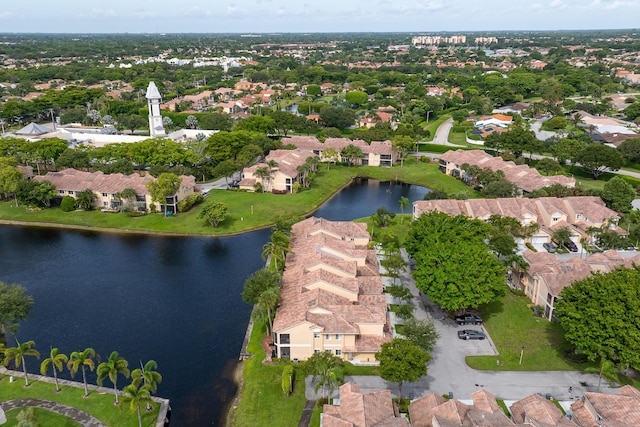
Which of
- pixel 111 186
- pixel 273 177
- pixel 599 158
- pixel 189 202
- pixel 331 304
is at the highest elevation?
pixel 599 158

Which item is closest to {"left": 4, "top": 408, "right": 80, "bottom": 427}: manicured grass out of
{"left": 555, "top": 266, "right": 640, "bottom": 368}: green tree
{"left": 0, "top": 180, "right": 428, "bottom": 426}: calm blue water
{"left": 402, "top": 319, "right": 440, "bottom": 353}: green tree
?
{"left": 0, "top": 180, "right": 428, "bottom": 426}: calm blue water

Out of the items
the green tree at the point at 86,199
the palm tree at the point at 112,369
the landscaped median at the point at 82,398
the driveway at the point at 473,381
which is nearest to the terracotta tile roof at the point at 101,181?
the green tree at the point at 86,199

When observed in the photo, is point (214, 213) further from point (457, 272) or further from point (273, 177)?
point (457, 272)

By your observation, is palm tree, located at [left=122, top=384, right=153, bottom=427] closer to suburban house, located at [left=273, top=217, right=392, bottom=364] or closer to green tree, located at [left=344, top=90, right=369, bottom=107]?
suburban house, located at [left=273, top=217, right=392, bottom=364]

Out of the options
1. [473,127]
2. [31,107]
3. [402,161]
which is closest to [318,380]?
[402,161]

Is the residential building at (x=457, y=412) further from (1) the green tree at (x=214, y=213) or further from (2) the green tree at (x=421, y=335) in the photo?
(1) the green tree at (x=214, y=213)

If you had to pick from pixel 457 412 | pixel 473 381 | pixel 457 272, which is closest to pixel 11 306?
pixel 457 412
